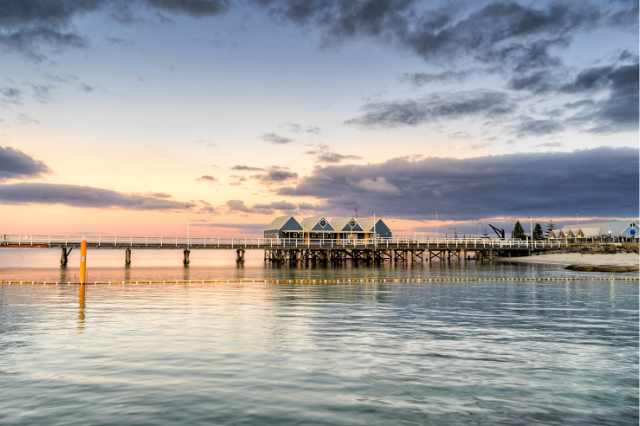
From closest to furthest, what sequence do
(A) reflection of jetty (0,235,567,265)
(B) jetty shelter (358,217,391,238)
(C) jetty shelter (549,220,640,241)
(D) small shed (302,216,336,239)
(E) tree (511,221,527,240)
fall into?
(A) reflection of jetty (0,235,567,265)
(D) small shed (302,216,336,239)
(B) jetty shelter (358,217,391,238)
(C) jetty shelter (549,220,640,241)
(E) tree (511,221,527,240)

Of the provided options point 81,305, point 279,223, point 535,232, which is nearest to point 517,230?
point 535,232

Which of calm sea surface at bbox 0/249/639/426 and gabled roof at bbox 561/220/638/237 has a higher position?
gabled roof at bbox 561/220/638/237

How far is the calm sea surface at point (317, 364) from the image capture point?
7.96m

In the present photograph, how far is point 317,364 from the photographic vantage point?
36.0ft

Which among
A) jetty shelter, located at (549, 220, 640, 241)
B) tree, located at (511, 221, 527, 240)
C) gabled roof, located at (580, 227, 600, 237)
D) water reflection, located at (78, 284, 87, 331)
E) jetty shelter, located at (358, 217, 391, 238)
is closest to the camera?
water reflection, located at (78, 284, 87, 331)

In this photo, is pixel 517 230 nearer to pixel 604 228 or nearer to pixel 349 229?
pixel 604 228

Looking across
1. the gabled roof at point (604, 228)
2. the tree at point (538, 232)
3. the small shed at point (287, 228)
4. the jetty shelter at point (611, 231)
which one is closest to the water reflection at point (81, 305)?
the small shed at point (287, 228)

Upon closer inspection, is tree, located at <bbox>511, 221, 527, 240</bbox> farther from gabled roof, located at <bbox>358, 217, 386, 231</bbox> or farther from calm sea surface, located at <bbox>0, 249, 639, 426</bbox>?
calm sea surface, located at <bbox>0, 249, 639, 426</bbox>

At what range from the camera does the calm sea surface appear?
796cm

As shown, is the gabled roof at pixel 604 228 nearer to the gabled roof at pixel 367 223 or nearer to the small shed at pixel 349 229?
the gabled roof at pixel 367 223

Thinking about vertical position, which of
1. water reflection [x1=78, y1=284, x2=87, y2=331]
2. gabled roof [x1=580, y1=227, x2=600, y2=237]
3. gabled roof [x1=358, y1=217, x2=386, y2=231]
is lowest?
water reflection [x1=78, y1=284, x2=87, y2=331]

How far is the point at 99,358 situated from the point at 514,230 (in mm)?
159675

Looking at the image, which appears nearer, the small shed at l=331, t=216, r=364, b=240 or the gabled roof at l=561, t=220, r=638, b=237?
the small shed at l=331, t=216, r=364, b=240

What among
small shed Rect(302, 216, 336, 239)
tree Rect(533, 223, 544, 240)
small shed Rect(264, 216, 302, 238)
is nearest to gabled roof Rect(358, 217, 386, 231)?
small shed Rect(302, 216, 336, 239)
